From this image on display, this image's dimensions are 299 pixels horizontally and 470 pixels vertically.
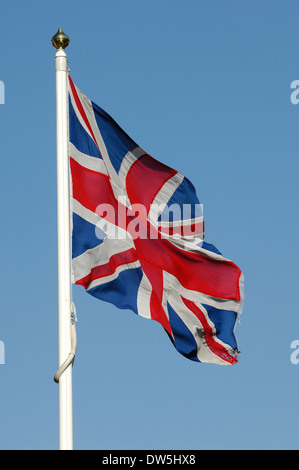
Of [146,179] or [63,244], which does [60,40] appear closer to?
[63,244]

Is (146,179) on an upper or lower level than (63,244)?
upper

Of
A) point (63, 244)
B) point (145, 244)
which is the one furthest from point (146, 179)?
point (63, 244)

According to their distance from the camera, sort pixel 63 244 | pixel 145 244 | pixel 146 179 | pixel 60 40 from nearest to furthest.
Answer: pixel 63 244 < pixel 60 40 < pixel 145 244 < pixel 146 179

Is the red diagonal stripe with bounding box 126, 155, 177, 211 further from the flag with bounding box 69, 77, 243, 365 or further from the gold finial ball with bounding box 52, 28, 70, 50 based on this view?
the gold finial ball with bounding box 52, 28, 70, 50

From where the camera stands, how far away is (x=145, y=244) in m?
18.3

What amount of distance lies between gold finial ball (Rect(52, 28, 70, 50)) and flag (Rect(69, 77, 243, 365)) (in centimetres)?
73

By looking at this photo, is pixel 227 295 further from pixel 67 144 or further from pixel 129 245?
pixel 67 144

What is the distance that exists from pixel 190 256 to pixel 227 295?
1.01 meters

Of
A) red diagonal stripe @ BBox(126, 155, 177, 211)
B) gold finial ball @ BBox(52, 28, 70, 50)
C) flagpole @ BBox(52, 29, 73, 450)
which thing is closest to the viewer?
flagpole @ BBox(52, 29, 73, 450)

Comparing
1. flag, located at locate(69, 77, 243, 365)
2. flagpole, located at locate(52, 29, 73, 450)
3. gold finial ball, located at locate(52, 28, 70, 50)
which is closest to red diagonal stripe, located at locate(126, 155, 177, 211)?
flag, located at locate(69, 77, 243, 365)

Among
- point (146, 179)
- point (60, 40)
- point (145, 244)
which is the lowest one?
point (145, 244)

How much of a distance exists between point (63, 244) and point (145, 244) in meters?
2.93

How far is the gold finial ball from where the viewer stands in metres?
16.5

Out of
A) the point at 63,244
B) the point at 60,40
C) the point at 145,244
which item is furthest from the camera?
the point at 145,244
